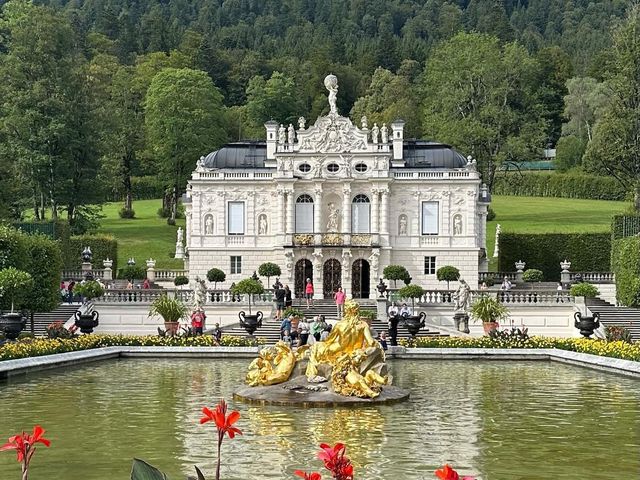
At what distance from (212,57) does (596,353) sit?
82668 millimetres

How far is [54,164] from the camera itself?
61.3 m

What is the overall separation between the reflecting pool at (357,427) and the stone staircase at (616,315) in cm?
1402

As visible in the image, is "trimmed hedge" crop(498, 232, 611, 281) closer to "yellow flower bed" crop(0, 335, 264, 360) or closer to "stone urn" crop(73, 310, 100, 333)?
"stone urn" crop(73, 310, 100, 333)

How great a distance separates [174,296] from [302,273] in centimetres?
853

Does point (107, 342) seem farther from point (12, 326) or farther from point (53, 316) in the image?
point (53, 316)

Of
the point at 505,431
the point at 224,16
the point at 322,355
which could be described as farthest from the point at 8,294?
the point at 224,16

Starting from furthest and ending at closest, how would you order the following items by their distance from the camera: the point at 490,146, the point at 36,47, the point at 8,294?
the point at 490,146 < the point at 36,47 < the point at 8,294

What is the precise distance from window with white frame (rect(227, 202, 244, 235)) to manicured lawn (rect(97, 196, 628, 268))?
8058mm

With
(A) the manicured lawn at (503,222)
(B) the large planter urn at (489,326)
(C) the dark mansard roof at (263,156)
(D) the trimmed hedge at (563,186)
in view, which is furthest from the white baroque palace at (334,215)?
(D) the trimmed hedge at (563,186)

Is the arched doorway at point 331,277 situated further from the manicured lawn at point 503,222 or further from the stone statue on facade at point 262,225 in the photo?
the manicured lawn at point 503,222

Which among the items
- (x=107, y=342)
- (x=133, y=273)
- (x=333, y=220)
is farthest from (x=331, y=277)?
(x=107, y=342)

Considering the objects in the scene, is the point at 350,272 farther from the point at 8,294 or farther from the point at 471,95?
the point at 471,95

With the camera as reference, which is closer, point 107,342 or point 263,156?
point 107,342

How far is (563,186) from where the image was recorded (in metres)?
90.1
